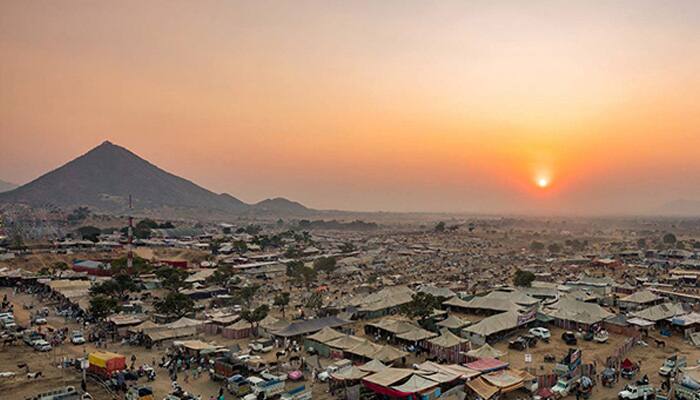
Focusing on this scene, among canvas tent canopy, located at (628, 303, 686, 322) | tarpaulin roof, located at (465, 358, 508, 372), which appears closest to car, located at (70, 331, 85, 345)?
tarpaulin roof, located at (465, 358, 508, 372)

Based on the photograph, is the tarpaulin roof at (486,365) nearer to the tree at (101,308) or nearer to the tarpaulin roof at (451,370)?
the tarpaulin roof at (451,370)

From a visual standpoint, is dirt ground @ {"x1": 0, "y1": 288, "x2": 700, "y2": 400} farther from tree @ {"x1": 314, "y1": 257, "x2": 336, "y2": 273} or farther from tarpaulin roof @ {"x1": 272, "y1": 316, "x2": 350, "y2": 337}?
tree @ {"x1": 314, "y1": 257, "x2": 336, "y2": 273}

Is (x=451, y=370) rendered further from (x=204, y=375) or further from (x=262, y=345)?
(x=204, y=375)

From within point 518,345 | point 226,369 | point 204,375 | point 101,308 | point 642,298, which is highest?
point 642,298

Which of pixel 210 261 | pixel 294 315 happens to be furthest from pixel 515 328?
pixel 210 261

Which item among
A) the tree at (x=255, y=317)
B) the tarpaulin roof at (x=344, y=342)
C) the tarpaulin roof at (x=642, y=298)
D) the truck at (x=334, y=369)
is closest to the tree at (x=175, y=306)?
the tree at (x=255, y=317)

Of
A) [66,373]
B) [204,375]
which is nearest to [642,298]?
[204,375]
